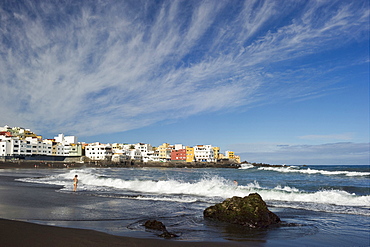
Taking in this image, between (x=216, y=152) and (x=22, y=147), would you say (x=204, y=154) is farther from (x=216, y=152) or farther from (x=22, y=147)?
(x=22, y=147)

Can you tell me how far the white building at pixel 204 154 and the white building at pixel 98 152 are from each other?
43.7 metres

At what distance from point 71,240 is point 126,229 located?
2384 mm

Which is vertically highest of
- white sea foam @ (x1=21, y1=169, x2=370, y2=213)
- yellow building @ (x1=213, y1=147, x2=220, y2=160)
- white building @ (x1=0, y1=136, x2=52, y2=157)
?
white building @ (x1=0, y1=136, x2=52, y2=157)

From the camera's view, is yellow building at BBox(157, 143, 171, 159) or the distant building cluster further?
yellow building at BBox(157, 143, 171, 159)

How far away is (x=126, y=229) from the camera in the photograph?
Answer: 8.43m

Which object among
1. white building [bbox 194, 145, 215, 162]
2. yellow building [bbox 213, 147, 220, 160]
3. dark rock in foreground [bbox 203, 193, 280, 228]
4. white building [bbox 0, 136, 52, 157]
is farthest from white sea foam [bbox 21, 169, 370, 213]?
yellow building [bbox 213, 147, 220, 160]

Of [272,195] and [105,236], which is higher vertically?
[105,236]

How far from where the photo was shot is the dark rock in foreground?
9.94 m

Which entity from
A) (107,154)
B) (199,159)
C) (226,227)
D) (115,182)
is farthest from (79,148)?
(226,227)

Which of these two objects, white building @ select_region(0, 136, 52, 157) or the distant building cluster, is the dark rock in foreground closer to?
the distant building cluster

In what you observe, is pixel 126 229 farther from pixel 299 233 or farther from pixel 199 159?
pixel 199 159

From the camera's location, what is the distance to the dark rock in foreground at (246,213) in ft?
32.6

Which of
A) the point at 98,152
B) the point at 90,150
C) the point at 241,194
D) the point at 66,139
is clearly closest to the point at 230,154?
the point at 98,152

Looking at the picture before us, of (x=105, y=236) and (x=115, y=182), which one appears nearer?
(x=105, y=236)
